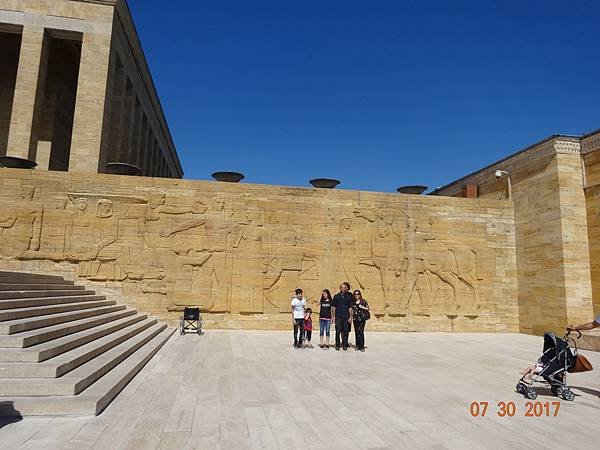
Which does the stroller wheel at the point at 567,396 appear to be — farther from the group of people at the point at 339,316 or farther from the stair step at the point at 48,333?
the stair step at the point at 48,333

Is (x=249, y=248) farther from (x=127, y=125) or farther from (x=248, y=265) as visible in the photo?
(x=127, y=125)

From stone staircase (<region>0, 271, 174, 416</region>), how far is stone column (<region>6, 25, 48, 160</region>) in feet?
30.3

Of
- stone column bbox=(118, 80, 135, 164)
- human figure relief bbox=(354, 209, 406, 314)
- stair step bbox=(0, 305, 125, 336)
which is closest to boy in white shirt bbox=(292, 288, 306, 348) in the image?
stair step bbox=(0, 305, 125, 336)

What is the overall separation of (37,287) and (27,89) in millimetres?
11794

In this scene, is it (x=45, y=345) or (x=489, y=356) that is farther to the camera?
(x=489, y=356)

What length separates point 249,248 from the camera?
13.5 metres

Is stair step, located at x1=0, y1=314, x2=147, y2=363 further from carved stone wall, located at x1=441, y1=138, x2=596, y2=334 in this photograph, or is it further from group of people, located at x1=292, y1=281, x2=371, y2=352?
carved stone wall, located at x1=441, y1=138, x2=596, y2=334

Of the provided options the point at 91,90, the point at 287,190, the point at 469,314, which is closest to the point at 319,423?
the point at 287,190

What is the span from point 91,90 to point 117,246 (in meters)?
8.37

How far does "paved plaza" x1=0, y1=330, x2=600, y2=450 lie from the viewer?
4031mm

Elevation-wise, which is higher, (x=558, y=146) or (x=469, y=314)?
(x=558, y=146)

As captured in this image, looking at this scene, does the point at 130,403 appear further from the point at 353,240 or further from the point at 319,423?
the point at 353,240

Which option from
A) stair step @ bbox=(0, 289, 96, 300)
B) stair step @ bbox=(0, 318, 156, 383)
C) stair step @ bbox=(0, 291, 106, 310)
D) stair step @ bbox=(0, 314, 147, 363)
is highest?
stair step @ bbox=(0, 289, 96, 300)

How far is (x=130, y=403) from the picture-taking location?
5.06 metres
